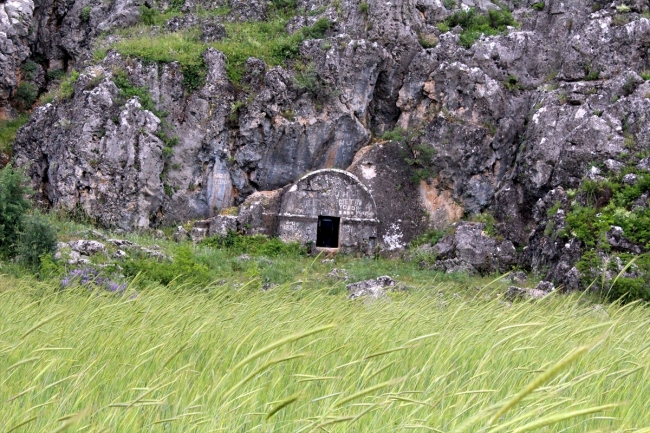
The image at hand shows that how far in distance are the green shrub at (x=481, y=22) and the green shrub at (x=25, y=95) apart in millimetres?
16254

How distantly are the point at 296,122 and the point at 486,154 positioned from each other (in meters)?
6.51

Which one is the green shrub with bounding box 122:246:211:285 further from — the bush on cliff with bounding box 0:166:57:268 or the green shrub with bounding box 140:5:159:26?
the green shrub with bounding box 140:5:159:26

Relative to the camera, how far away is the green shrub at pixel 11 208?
Answer: 12086 millimetres

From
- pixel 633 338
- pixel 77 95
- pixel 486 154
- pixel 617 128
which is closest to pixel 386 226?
pixel 486 154

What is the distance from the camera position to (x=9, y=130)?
22281 mm

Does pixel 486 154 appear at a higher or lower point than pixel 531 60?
lower

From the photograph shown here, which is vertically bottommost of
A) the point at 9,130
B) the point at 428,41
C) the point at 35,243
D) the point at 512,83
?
the point at 35,243

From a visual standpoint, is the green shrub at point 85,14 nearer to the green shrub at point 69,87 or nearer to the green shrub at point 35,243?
the green shrub at point 69,87

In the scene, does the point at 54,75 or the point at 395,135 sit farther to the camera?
the point at 54,75

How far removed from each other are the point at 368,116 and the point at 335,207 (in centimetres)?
422

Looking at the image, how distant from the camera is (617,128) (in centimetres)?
1652

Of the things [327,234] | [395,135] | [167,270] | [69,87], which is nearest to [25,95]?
[69,87]

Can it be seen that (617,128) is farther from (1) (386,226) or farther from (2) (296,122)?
(2) (296,122)

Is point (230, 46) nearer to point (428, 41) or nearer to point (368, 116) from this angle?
point (368, 116)
